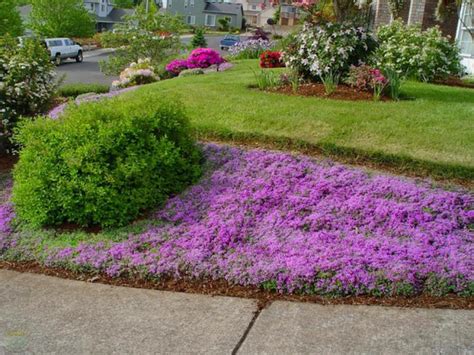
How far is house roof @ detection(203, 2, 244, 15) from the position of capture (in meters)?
97.0

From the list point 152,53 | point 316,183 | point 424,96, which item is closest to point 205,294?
point 316,183

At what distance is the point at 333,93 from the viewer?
31.2 feet

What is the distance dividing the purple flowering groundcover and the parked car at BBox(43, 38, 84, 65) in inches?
1277

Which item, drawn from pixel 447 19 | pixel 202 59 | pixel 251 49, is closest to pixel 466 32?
pixel 447 19

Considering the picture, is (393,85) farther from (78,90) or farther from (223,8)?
(223,8)

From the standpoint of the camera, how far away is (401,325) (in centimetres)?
362

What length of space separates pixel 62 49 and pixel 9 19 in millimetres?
6190

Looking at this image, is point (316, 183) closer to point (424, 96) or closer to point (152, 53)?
point (424, 96)

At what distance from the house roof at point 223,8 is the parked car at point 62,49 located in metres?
62.5

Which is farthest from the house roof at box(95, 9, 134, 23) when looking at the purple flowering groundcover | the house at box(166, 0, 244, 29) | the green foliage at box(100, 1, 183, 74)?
the purple flowering groundcover

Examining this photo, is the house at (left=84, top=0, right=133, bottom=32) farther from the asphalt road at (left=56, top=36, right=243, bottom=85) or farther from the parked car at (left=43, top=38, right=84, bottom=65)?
the parked car at (left=43, top=38, right=84, bottom=65)

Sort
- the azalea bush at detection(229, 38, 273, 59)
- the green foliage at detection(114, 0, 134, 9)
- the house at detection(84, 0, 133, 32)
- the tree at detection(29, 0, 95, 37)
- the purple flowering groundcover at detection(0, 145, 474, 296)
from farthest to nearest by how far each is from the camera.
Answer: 1. the green foliage at detection(114, 0, 134, 9)
2. the house at detection(84, 0, 133, 32)
3. the tree at detection(29, 0, 95, 37)
4. the azalea bush at detection(229, 38, 273, 59)
5. the purple flowering groundcover at detection(0, 145, 474, 296)

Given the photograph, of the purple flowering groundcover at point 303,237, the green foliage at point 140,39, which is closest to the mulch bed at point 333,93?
the purple flowering groundcover at point 303,237

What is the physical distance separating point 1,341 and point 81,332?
1.73 feet
